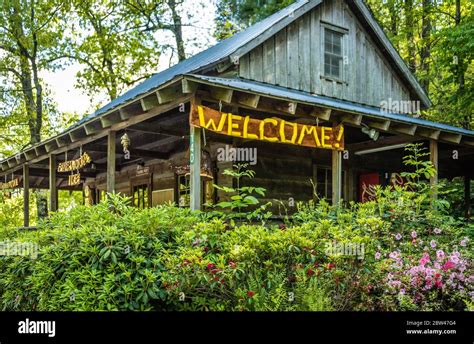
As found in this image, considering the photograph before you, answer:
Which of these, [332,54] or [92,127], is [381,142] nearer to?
[332,54]

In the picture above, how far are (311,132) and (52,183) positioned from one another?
27.8ft

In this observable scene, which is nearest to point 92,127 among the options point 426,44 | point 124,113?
point 124,113

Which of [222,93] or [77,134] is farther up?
[222,93]

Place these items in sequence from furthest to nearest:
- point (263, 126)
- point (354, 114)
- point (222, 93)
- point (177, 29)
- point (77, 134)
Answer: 1. point (177, 29)
2. point (77, 134)
3. point (354, 114)
4. point (263, 126)
5. point (222, 93)

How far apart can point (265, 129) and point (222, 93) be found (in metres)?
1.14

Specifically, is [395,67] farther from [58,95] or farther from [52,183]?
[58,95]

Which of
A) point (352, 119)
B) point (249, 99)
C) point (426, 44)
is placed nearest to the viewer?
point (249, 99)

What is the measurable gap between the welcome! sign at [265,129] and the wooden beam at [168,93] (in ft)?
2.03

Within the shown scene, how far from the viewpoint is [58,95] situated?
106ft

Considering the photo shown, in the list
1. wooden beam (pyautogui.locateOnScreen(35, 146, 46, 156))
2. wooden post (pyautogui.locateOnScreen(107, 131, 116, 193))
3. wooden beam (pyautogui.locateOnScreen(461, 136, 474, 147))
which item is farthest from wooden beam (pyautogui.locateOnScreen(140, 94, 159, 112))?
wooden beam (pyautogui.locateOnScreen(461, 136, 474, 147))

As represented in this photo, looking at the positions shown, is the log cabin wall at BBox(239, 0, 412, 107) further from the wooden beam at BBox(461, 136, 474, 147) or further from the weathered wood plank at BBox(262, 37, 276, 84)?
the wooden beam at BBox(461, 136, 474, 147)

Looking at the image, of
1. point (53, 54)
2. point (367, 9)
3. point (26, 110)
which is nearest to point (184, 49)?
point (53, 54)
